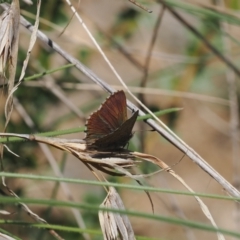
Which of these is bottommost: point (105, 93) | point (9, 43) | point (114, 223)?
point (114, 223)

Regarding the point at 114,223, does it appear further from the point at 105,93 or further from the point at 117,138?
the point at 105,93

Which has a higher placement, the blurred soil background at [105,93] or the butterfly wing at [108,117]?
the blurred soil background at [105,93]

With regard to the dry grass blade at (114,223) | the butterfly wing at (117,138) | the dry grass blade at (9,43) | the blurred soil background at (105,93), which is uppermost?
the blurred soil background at (105,93)

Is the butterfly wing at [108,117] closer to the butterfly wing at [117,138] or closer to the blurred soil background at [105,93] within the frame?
the butterfly wing at [117,138]

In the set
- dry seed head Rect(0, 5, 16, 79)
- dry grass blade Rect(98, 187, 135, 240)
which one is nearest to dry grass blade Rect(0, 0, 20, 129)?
dry seed head Rect(0, 5, 16, 79)

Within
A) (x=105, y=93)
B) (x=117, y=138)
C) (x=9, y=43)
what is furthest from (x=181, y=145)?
(x=105, y=93)

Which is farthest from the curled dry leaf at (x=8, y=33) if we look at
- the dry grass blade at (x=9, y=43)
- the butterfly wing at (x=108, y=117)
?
the butterfly wing at (x=108, y=117)

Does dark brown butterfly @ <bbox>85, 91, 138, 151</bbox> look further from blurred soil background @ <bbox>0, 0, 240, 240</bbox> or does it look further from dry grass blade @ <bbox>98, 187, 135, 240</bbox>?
blurred soil background @ <bbox>0, 0, 240, 240</bbox>
